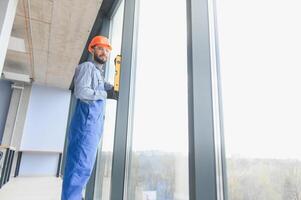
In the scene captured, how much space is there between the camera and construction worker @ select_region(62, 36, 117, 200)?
157 centimetres

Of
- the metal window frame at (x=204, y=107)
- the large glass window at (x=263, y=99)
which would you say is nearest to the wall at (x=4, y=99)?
the metal window frame at (x=204, y=107)

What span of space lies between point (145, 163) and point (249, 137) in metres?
0.97

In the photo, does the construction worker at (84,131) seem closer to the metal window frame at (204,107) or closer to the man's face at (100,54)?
the man's face at (100,54)

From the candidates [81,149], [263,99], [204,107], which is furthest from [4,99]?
[263,99]

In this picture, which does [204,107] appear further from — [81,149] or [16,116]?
[16,116]

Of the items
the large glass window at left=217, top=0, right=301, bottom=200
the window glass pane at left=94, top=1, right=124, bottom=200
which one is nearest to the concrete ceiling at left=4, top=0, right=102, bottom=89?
the window glass pane at left=94, top=1, right=124, bottom=200

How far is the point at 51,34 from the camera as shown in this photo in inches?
129

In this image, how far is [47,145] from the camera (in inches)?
218

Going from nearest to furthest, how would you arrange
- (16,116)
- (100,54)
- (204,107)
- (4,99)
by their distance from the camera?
(204,107) < (100,54) < (16,116) < (4,99)

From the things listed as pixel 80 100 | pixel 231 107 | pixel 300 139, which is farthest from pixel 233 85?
pixel 80 100

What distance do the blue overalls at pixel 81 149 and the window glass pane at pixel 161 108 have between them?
0.38 meters

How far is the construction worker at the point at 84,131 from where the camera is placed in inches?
61.9

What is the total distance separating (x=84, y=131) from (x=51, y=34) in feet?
7.49

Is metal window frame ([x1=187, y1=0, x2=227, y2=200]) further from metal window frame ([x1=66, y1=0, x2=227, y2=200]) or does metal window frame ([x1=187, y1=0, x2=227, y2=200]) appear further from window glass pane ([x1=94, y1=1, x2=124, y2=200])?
window glass pane ([x1=94, y1=1, x2=124, y2=200])
